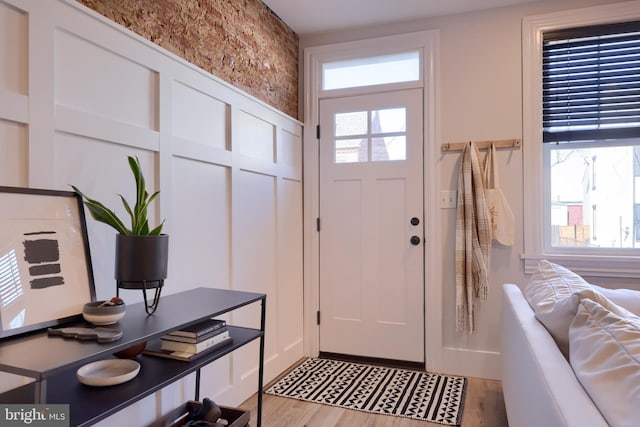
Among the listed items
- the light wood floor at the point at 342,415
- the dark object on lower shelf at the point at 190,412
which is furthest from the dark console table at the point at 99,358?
the light wood floor at the point at 342,415

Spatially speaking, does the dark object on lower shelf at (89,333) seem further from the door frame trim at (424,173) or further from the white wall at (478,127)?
the white wall at (478,127)

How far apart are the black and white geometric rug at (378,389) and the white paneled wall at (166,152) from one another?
0.21 meters

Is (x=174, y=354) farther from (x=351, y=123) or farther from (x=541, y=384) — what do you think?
(x=351, y=123)

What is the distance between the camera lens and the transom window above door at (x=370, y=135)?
3023 millimetres

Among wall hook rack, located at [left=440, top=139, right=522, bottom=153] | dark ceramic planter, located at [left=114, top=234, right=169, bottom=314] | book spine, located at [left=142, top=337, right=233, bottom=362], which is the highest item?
wall hook rack, located at [left=440, top=139, right=522, bottom=153]

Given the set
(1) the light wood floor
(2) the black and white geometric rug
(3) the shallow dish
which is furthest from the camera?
(2) the black and white geometric rug

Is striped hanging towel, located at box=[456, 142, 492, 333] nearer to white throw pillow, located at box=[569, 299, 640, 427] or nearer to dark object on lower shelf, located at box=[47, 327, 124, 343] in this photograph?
white throw pillow, located at box=[569, 299, 640, 427]

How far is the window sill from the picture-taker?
2.54 meters

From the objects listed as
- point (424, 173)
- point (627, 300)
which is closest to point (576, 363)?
point (627, 300)

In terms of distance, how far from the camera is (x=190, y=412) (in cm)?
185

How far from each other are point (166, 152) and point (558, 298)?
166 cm

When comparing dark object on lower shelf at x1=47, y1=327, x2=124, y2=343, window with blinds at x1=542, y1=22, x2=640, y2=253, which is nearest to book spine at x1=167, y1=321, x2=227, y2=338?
dark object on lower shelf at x1=47, y1=327, x2=124, y2=343

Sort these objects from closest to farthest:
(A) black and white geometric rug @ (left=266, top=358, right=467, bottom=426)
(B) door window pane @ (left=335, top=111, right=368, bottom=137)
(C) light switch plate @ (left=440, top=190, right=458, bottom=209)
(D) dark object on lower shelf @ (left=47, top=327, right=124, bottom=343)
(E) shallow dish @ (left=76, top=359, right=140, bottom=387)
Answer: (D) dark object on lower shelf @ (left=47, top=327, right=124, bottom=343)
(E) shallow dish @ (left=76, top=359, right=140, bottom=387)
(A) black and white geometric rug @ (left=266, top=358, right=467, bottom=426)
(C) light switch plate @ (left=440, top=190, right=458, bottom=209)
(B) door window pane @ (left=335, top=111, right=368, bottom=137)

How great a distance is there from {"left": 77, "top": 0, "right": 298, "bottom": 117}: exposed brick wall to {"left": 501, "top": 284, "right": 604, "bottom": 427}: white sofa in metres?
1.86
